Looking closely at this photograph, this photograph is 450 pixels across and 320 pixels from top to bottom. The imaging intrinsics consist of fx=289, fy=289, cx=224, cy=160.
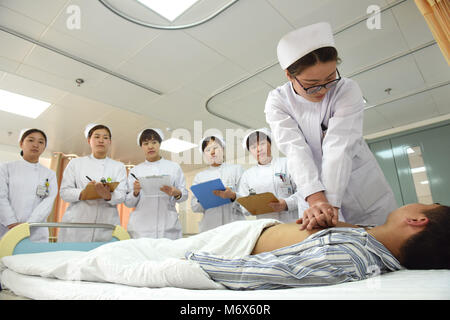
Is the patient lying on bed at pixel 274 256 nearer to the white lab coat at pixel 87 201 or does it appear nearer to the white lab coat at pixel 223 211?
the white lab coat at pixel 87 201

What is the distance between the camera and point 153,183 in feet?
8.05

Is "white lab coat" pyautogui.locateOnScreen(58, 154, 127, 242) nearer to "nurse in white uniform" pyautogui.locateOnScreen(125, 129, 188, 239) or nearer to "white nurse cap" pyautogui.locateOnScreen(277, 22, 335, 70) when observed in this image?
"nurse in white uniform" pyautogui.locateOnScreen(125, 129, 188, 239)

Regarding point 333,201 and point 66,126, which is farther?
point 66,126

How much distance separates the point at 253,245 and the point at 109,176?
6.75 feet

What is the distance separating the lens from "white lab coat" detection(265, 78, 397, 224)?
3.92 feet

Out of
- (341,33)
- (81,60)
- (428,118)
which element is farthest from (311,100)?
(428,118)

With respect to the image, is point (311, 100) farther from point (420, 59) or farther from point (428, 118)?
point (428, 118)

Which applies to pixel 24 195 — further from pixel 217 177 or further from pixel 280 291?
pixel 280 291

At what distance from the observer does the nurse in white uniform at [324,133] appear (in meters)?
1.15

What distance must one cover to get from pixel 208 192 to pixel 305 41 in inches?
58.0

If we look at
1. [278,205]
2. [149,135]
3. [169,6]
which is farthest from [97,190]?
[169,6]

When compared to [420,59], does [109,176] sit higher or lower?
lower

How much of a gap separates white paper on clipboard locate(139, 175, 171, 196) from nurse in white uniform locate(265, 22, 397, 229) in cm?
127

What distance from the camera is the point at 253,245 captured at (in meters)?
1.07
